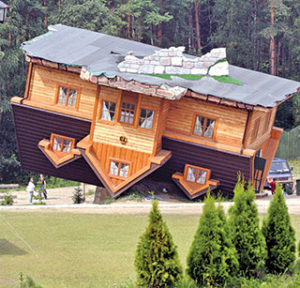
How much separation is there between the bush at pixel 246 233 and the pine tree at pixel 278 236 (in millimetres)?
372

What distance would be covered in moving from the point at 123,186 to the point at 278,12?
26.1 meters

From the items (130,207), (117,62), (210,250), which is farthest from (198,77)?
(210,250)

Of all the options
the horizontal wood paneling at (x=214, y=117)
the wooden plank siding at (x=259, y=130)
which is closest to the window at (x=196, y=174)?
the horizontal wood paneling at (x=214, y=117)

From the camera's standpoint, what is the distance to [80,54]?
94.7ft

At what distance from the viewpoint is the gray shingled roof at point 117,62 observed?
26531 millimetres

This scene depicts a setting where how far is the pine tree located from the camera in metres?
15.0

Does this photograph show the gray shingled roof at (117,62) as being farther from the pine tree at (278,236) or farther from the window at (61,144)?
the pine tree at (278,236)

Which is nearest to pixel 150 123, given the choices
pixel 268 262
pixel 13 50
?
pixel 268 262

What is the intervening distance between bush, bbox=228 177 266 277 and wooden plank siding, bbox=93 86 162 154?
1232 centimetres

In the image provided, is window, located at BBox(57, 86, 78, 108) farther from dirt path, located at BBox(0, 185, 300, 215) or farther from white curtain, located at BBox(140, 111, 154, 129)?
dirt path, located at BBox(0, 185, 300, 215)

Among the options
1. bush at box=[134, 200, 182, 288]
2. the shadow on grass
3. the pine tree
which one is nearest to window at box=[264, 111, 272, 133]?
the shadow on grass

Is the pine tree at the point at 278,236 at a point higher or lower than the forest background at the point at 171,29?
lower

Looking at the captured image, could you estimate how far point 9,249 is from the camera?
1870cm

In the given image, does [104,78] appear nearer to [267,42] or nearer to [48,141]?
[48,141]
